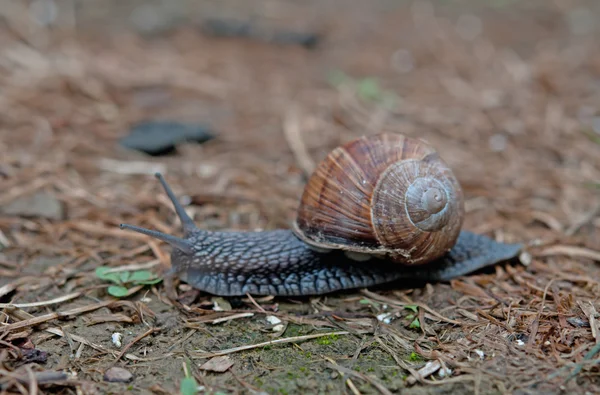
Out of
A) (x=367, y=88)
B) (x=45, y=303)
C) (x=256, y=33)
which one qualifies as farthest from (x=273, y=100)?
(x=45, y=303)

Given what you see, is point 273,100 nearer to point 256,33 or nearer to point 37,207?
point 256,33

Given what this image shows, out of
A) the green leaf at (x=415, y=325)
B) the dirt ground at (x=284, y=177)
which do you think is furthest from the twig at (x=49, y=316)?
the green leaf at (x=415, y=325)

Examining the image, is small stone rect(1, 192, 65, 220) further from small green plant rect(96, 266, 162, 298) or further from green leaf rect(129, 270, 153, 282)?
green leaf rect(129, 270, 153, 282)

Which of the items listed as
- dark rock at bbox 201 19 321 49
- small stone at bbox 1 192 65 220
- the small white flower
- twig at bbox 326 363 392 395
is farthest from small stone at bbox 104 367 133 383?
dark rock at bbox 201 19 321 49

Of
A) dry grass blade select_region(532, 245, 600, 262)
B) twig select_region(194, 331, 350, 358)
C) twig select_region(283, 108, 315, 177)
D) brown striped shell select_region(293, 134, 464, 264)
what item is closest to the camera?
twig select_region(194, 331, 350, 358)

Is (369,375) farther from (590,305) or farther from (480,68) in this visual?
(480,68)

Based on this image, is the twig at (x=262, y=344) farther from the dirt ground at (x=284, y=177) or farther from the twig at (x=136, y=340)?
the twig at (x=136, y=340)
